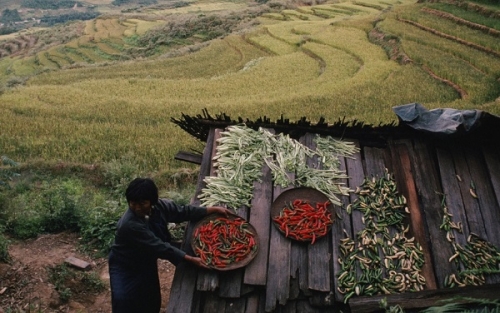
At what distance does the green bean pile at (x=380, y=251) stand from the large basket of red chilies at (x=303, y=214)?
0.68 ft

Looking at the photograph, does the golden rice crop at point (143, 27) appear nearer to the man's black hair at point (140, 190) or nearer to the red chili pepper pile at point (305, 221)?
the red chili pepper pile at point (305, 221)

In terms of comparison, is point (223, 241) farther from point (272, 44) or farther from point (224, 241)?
point (272, 44)

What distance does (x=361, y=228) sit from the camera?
3551mm

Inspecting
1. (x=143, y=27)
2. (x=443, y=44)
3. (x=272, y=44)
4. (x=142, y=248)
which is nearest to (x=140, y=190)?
(x=142, y=248)

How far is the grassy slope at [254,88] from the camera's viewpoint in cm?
931

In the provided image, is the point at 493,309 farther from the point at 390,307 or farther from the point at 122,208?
the point at 122,208

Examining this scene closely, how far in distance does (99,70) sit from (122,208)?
680 inches

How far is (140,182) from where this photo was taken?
3080 mm

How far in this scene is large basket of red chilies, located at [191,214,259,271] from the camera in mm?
3219

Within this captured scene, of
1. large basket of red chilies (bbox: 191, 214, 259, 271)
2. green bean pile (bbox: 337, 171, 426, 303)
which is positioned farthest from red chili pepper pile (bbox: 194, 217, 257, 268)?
green bean pile (bbox: 337, 171, 426, 303)

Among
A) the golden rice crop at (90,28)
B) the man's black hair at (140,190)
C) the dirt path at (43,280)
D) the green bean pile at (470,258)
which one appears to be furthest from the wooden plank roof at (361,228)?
the golden rice crop at (90,28)

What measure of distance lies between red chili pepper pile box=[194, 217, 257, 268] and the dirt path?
1.76 m

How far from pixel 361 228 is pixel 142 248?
174 cm

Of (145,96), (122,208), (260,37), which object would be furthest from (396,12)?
(122,208)
